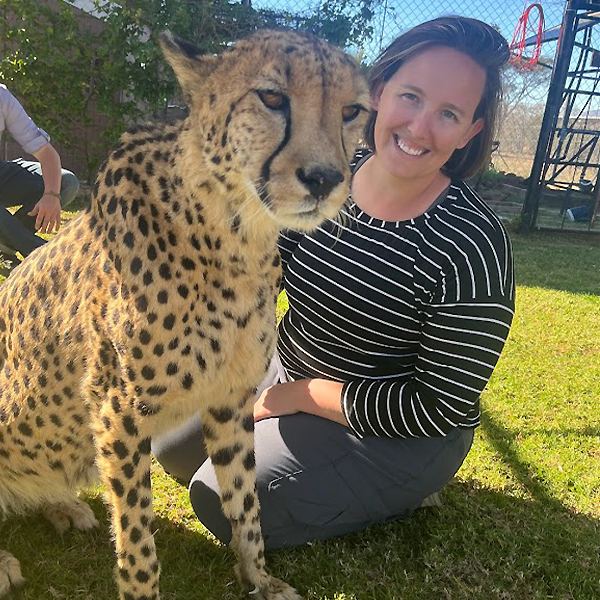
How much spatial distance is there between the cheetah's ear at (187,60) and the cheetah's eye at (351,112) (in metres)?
0.31

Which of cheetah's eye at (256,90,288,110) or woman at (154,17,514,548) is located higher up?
cheetah's eye at (256,90,288,110)

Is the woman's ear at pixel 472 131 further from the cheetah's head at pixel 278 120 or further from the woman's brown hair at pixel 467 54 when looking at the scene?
the cheetah's head at pixel 278 120

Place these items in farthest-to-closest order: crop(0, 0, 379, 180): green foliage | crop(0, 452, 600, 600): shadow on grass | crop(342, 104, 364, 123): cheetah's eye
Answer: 1. crop(0, 0, 379, 180): green foliage
2. crop(0, 452, 600, 600): shadow on grass
3. crop(342, 104, 364, 123): cheetah's eye

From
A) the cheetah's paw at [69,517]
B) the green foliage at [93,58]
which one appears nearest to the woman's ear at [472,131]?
the cheetah's paw at [69,517]

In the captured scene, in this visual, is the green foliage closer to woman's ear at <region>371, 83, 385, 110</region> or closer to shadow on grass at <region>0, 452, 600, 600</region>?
woman's ear at <region>371, 83, 385, 110</region>

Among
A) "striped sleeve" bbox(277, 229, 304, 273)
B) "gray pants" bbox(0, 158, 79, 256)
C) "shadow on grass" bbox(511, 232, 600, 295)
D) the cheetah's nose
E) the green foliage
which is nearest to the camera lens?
the cheetah's nose

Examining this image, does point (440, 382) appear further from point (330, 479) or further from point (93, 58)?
point (93, 58)

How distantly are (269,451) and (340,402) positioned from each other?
0.97 ft

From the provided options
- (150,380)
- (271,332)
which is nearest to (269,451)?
(271,332)

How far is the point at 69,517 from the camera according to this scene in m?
1.97

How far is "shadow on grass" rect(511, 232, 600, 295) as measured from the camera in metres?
5.55

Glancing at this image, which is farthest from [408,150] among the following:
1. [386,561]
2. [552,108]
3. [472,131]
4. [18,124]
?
[552,108]

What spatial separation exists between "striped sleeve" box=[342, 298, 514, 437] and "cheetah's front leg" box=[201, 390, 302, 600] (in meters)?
0.34

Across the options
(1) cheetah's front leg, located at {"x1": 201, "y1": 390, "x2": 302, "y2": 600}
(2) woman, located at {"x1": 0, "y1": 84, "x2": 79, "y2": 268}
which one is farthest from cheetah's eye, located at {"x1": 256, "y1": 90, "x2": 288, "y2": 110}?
(2) woman, located at {"x1": 0, "y1": 84, "x2": 79, "y2": 268}
